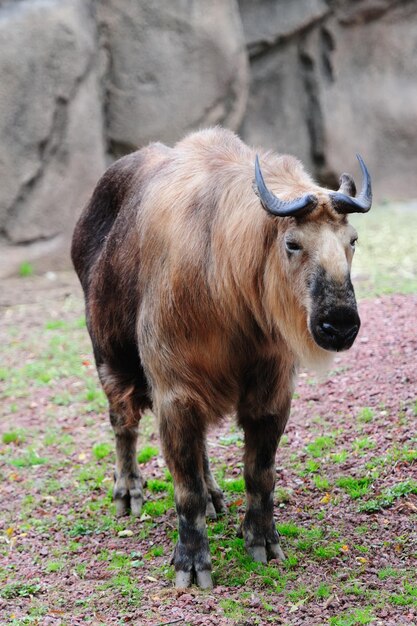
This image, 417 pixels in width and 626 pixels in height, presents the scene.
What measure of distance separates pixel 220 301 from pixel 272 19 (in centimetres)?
981

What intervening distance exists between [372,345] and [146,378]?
2.81 metres

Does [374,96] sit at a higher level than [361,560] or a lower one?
lower

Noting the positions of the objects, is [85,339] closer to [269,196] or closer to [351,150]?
[269,196]

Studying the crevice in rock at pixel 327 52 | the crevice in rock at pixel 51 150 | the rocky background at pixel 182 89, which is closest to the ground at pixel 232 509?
the crevice in rock at pixel 51 150

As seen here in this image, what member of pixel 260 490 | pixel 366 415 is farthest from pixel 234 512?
pixel 366 415

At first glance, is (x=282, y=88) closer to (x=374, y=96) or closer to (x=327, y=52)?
(x=327, y=52)

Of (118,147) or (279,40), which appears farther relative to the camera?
(279,40)

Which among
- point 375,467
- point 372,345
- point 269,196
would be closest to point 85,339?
point 372,345

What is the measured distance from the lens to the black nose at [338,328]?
3758 millimetres

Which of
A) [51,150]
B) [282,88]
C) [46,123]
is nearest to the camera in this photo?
[46,123]

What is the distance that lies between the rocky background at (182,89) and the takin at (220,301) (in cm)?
547

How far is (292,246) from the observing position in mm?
3906

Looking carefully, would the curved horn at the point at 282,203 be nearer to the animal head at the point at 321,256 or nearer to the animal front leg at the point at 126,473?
the animal head at the point at 321,256

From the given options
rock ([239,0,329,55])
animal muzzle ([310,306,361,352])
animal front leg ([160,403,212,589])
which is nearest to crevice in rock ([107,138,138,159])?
rock ([239,0,329,55])
